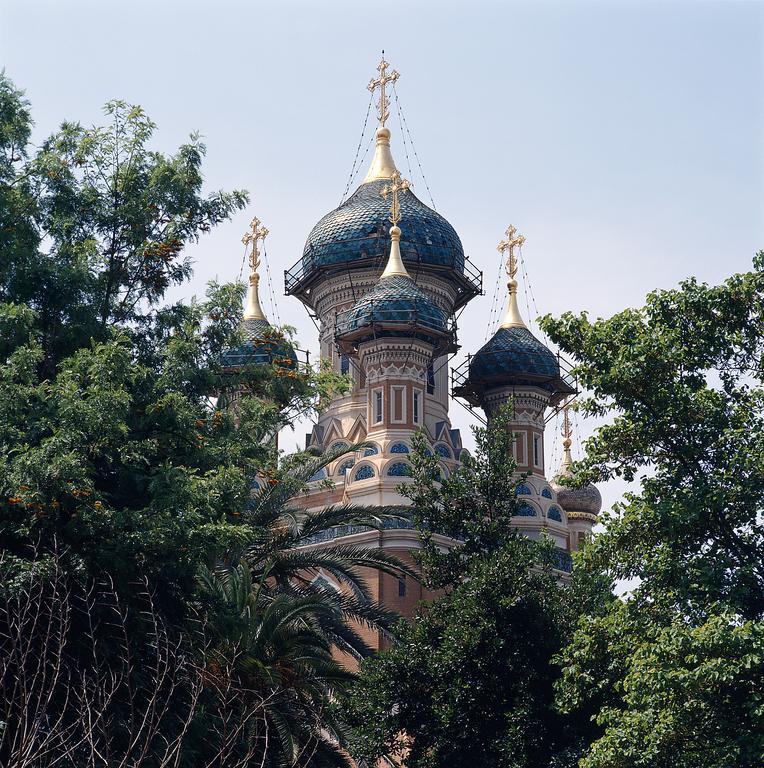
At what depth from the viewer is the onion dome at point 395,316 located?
40.2 meters

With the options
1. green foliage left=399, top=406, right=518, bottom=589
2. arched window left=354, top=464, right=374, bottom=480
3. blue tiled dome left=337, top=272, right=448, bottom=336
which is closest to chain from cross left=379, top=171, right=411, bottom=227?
blue tiled dome left=337, top=272, right=448, bottom=336

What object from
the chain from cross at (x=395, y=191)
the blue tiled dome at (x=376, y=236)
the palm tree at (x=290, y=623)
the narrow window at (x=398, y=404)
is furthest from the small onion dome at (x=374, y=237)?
the palm tree at (x=290, y=623)

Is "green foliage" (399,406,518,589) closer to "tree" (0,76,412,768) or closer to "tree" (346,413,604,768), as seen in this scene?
"tree" (346,413,604,768)

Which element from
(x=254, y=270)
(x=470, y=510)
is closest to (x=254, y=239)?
(x=254, y=270)

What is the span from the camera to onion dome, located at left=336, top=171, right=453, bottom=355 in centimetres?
4025

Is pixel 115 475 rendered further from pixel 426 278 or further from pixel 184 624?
pixel 426 278

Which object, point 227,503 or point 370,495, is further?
point 370,495

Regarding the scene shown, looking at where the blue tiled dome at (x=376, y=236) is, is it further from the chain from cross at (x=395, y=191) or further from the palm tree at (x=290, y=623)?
the palm tree at (x=290, y=623)

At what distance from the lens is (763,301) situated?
17812mm

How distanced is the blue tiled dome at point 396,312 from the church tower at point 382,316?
1.2 inches

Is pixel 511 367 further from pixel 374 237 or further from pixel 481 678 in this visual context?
pixel 481 678

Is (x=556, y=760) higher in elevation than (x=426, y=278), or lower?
lower

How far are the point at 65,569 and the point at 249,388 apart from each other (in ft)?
16.9

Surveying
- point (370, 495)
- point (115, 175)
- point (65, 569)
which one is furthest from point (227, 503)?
point (370, 495)
